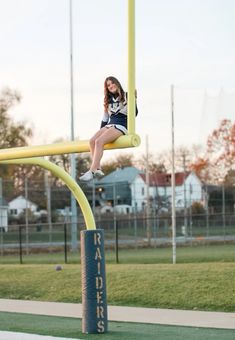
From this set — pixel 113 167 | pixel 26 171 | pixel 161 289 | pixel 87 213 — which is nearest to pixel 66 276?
pixel 161 289

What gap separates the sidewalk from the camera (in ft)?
35.9

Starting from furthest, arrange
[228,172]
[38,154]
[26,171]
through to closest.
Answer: [26,171], [228,172], [38,154]

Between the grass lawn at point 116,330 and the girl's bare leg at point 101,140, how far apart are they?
2.19 meters

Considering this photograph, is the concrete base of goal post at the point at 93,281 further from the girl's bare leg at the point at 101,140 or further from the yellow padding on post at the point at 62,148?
the girl's bare leg at the point at 101,140

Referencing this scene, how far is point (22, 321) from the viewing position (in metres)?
11.7

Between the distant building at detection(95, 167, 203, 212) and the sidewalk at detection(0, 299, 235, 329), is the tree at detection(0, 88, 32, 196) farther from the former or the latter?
the sidewalk at detection(0, 299, 235, 329)

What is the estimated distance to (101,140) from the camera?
27.1 ft

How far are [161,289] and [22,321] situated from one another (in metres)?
3.15

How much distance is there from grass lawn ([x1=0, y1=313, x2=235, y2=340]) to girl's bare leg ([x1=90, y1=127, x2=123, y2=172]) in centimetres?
219

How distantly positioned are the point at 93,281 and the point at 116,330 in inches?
46.8

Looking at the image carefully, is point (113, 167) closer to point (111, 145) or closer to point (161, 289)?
point (161, 289)

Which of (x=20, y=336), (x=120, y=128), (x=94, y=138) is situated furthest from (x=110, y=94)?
(x=20, y=336)

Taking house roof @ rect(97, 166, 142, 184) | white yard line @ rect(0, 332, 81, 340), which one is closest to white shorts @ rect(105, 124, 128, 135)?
white yard line @ rect(0, 332, 81, 340)

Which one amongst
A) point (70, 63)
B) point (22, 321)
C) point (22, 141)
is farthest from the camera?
point (22, 141)
